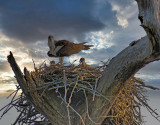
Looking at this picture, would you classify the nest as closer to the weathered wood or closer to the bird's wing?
the weathered wood

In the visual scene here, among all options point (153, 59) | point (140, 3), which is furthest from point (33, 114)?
point (140, 3)

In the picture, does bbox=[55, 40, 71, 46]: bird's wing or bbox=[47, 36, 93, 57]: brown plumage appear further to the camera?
bbox=[55, 40, 71, 46]: bird's wing

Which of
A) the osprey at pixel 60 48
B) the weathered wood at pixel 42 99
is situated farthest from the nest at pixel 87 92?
the osprey at pixel 60 48

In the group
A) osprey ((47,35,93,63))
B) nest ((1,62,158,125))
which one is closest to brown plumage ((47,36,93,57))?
osprey ((47,35,93,63))

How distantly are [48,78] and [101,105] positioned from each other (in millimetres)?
894

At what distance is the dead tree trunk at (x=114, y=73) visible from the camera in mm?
1327

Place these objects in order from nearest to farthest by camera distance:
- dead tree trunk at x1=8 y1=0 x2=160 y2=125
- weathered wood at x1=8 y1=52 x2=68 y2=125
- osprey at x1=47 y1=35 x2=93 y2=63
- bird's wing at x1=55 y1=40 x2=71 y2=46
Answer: dead tree trunk at x1=8 y1=0 x2=160 y2=125 → weathered wood at x1=8 y1=52 x2=68 y2=125 → osprey at x1=47 y1=35 x2=93 y2=63 → bird's wing at x1=55 y1=40 x2=71 y2=46

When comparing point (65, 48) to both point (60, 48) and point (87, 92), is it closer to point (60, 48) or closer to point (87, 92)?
point (60, 48)

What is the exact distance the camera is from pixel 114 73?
80.2 inches

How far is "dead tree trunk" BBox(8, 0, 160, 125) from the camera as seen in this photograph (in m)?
Result: 1.33

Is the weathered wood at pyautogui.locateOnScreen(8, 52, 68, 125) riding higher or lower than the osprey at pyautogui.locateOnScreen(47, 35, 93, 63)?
lower

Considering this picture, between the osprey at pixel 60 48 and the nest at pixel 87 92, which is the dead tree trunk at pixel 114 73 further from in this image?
the osprey at pixel 60 48

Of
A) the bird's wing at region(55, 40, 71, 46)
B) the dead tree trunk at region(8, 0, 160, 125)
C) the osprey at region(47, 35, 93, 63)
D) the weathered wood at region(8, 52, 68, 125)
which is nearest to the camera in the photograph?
the dead tree trunk at region(8, 0, 160, 125)

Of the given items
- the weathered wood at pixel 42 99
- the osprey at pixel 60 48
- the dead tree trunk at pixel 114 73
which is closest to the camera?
the dead tree trunk at pixel 114 73
